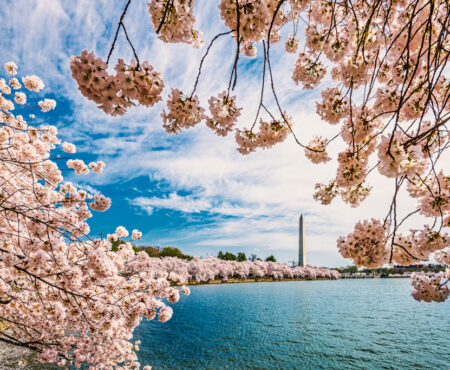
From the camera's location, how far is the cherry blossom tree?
386cm

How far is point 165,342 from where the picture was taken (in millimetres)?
16797

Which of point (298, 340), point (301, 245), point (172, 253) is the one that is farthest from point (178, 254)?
point (298, 340)

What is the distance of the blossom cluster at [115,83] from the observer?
157 cm

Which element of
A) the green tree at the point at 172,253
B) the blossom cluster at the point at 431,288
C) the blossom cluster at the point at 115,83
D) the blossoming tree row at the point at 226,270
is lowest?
the blossoming tree row at the point at 226,270

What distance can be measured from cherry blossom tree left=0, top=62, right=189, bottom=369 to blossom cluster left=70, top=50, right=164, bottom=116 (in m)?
2.73

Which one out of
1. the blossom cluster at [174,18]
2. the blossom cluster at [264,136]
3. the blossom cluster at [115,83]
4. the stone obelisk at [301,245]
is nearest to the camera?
the blossom cluster at [115,83]

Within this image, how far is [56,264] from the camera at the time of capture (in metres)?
3.74

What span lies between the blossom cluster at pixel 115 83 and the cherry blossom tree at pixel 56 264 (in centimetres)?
273

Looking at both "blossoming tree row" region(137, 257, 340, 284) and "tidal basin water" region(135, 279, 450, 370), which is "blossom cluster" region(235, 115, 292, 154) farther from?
"blossoming tree row" region(137, 257, 340, 284)

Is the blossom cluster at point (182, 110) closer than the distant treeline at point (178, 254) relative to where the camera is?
Yes

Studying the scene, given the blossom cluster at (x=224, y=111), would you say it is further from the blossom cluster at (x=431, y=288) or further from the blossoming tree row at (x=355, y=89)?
the blossom cluster at (x=431, y=288)

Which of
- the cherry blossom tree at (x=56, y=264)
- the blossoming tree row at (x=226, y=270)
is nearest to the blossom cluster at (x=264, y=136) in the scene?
the cherry blossom tree at (x=56, y=264)

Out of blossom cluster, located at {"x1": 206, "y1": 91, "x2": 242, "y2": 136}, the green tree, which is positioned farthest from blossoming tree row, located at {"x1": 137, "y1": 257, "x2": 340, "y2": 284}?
blossom cluster, located at {"x1": 206, "y1": 91, "x2": 242, "y2": 136}

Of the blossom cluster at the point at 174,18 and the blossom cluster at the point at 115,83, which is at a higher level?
the blossom cluster at the point at 174,18
